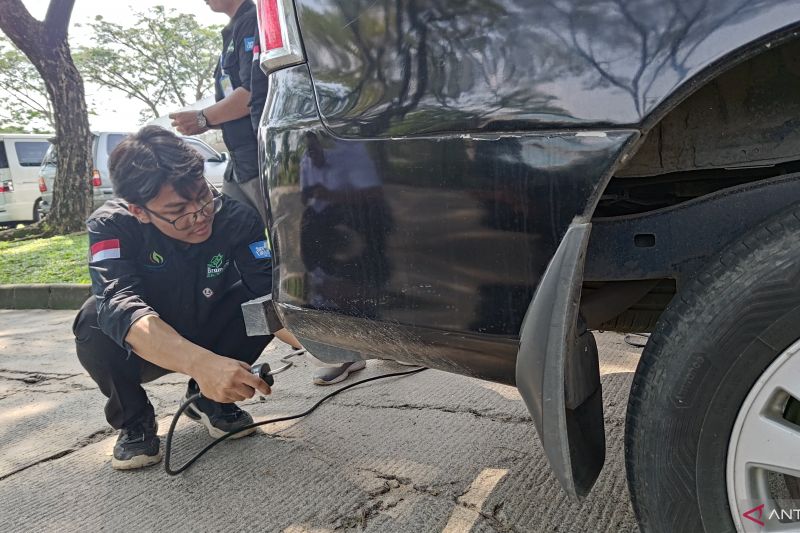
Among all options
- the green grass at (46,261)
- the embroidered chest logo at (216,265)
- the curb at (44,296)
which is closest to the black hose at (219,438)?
the embroidered chest logo at (216,265)

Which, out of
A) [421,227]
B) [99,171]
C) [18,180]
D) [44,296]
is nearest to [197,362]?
[421,227]

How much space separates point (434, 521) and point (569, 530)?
0.30 m

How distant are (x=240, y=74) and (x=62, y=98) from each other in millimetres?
6951

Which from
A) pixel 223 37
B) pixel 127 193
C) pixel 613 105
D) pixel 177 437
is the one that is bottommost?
pixel 177 437

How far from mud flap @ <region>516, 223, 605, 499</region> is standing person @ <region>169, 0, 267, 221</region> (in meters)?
1.39

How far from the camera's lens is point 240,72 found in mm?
2182

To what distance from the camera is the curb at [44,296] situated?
4.74 m

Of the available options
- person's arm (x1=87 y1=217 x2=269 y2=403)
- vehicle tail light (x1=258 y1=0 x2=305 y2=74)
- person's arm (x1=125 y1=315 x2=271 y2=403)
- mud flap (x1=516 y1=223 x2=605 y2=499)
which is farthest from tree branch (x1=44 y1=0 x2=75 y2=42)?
mud flap (x1=516 y1=223 x2=605 y2=499)

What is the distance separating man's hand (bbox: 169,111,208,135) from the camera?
239cm

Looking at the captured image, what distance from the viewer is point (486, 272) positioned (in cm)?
98

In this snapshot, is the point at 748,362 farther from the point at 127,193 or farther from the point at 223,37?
the point at 223,37

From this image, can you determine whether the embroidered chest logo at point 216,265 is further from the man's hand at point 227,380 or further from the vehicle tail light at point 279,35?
the vehicle tail light at point 279,35

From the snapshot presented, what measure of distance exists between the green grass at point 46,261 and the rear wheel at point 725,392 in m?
4.94

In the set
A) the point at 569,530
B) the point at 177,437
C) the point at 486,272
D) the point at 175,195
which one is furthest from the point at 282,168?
the point at 177,437
